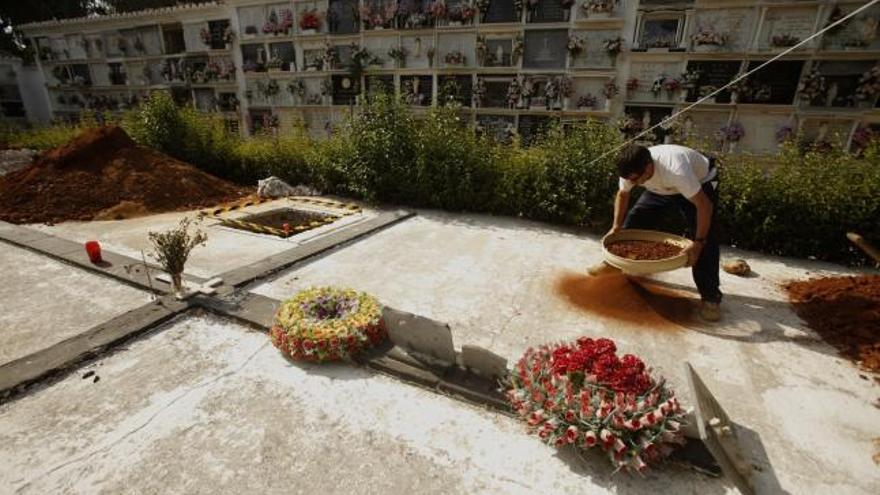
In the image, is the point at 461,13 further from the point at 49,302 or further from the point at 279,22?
the point at 49,302

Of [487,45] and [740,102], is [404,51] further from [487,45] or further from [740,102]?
[740,102]

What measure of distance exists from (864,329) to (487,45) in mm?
12955

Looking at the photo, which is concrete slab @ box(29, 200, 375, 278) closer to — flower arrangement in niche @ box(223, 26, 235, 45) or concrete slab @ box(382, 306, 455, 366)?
concrete slab @ box(382, 306, 455, 366)

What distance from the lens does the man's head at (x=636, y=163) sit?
3.59m

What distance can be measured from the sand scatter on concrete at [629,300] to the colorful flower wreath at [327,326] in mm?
2121

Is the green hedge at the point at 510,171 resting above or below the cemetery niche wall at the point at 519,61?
below

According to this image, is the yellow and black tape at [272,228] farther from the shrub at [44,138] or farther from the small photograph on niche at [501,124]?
the small photograph on niche at [501,124]

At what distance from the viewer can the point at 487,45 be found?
13.9m

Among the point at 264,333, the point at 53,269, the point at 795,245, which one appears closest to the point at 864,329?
the point at 795,245

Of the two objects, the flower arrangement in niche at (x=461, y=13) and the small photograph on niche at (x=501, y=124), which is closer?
the flower arrangement in niche at (x=461, y=13)

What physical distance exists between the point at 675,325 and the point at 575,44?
11174 mm

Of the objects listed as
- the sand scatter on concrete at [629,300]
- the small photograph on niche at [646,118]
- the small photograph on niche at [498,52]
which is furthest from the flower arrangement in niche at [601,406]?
the small photograph on niche at [498,52]

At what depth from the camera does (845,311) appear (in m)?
3.89

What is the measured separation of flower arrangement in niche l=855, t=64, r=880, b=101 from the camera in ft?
32.3
